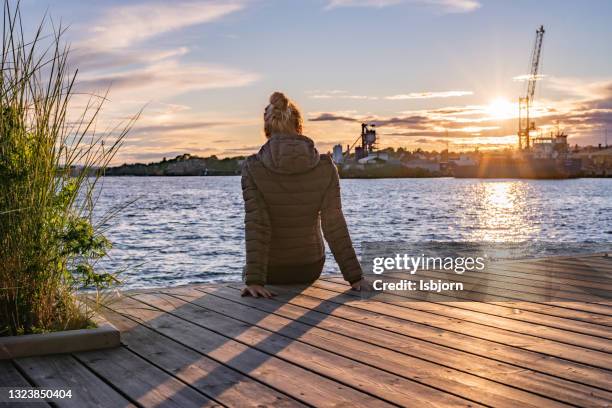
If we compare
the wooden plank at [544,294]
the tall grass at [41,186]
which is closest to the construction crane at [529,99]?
the wooden plank at [544,294]

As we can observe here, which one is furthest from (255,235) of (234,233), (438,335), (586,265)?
(234,233)

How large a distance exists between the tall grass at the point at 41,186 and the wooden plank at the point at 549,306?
201cm

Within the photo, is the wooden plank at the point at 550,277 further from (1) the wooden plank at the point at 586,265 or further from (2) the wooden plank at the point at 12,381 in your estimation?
(2) the wooden plank at the point at 12,381

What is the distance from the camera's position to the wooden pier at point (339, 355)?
6.94ft

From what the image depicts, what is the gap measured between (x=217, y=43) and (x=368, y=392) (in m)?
13.4

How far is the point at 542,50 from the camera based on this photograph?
9425cm

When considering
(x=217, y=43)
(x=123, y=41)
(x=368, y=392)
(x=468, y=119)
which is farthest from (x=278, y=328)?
(x=468, y=119)

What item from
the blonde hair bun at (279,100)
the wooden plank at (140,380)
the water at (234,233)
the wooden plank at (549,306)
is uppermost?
the blonde hair bun at (279,100)

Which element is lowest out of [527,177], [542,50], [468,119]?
[527,177]

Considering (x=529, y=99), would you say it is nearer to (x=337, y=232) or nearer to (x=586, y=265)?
(x=586, y=265)

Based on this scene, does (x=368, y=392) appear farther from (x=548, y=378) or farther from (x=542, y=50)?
(x=542, y=50)

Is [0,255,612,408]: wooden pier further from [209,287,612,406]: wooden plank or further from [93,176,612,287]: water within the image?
[93,176,612,287]: water

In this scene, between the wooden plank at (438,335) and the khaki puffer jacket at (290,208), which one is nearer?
the wooden plank at (438,335)

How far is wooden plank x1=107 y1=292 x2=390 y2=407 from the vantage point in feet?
6.83
